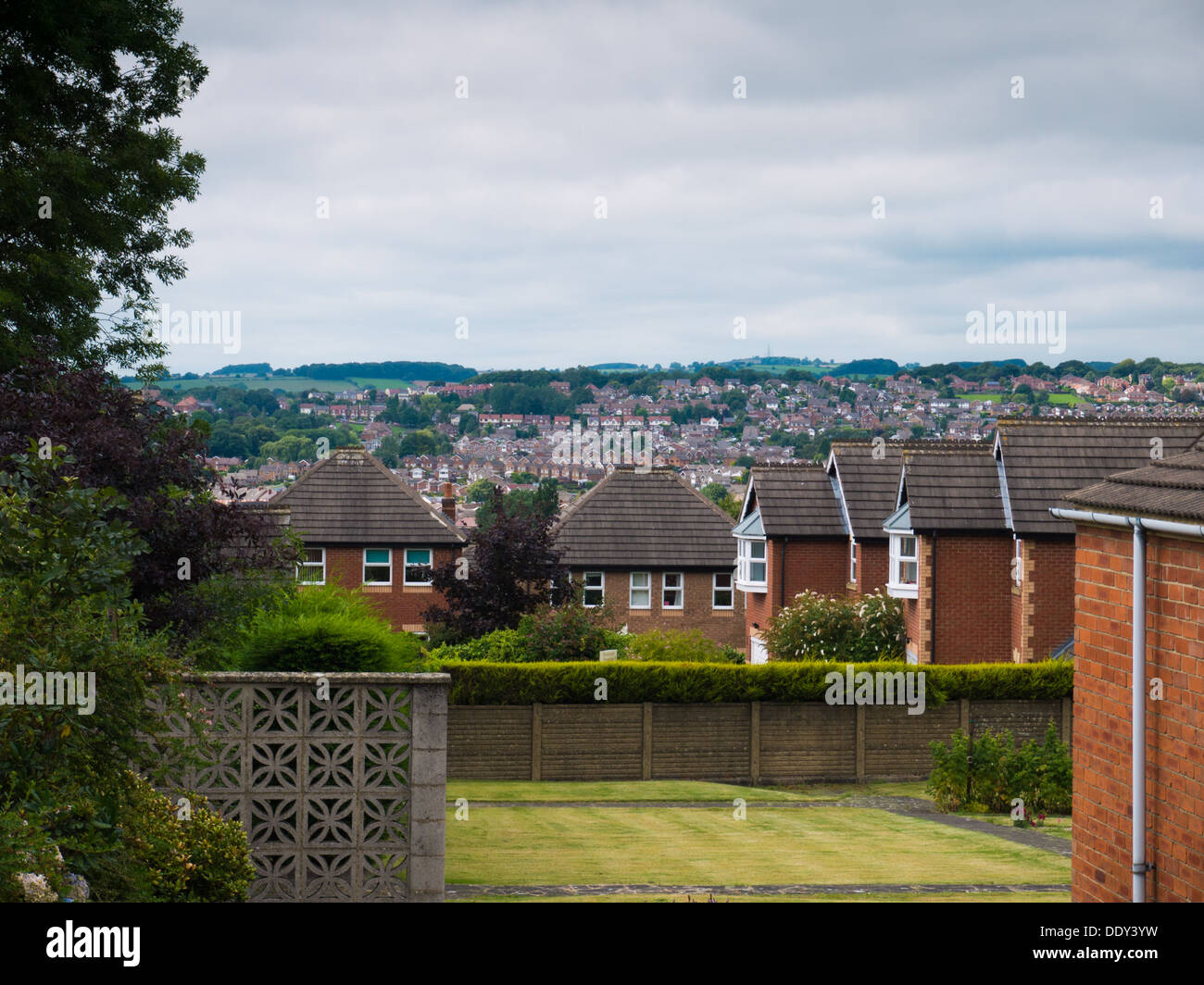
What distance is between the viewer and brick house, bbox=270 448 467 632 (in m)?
46.5

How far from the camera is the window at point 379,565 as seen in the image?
153 feet

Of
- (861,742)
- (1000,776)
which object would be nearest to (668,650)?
(861,742)

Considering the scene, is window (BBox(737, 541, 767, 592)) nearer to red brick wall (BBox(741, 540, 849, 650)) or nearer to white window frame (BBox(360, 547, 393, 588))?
red brick wall (BBox(741, 540, 849, 650))

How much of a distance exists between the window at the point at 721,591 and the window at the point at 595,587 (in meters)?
4.55

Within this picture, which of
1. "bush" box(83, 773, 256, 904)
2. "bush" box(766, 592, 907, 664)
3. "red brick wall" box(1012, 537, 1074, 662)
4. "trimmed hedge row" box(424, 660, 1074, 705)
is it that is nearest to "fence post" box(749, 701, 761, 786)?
"trimmed hedge row" box(424, 660, 1074, 705)

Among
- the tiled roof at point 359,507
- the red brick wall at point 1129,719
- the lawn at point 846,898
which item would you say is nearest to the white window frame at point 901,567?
the tiled roof at point 359,507

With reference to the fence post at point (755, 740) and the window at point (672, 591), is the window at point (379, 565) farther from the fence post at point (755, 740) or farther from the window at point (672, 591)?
the fence post at point (755, 740)

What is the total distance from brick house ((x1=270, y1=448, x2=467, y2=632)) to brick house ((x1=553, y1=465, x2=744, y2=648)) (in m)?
5.16

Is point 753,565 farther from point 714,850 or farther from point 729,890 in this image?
Result: point 729,890

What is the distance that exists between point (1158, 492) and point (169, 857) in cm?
822

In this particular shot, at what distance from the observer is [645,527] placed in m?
49.0

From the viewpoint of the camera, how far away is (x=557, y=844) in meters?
18.8

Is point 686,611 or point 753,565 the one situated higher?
point 753,565

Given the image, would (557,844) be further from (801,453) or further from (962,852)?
(801,453)
